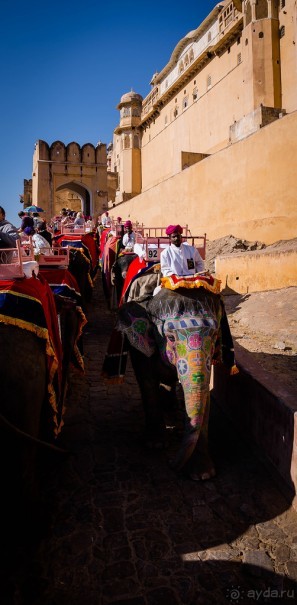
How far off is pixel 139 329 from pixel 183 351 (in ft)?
1.93

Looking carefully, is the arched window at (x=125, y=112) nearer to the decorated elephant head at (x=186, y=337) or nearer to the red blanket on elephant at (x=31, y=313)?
the decorated elephant head at (x=186, y=337)

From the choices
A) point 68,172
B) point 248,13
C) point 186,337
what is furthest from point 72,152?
point 186,337

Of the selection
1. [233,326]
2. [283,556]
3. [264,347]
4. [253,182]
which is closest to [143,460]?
[283,556]

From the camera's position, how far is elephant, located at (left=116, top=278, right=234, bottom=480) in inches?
132

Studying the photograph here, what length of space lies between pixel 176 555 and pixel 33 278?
229 cm

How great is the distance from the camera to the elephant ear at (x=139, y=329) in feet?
12.7

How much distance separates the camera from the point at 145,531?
2959 mm

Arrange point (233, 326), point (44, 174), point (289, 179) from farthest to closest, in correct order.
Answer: point (44, 174) → point (289, 179) → point (233, 326)

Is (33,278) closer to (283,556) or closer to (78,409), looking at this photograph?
(78,409)

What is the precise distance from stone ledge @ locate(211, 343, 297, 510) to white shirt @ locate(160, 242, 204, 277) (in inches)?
43.8

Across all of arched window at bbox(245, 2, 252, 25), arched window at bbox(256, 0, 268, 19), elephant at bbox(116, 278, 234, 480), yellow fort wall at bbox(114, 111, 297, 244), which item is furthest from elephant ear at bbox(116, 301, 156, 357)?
arched window at bbox(245, 2, 252, 25)

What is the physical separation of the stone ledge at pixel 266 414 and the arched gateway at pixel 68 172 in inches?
1222

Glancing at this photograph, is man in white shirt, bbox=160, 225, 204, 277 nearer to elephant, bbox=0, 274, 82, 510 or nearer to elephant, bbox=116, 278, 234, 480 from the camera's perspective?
elephant, bbox=116, 278, 234, 480

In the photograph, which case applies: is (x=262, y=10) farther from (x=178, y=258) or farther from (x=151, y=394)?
(x=151, y=394)
